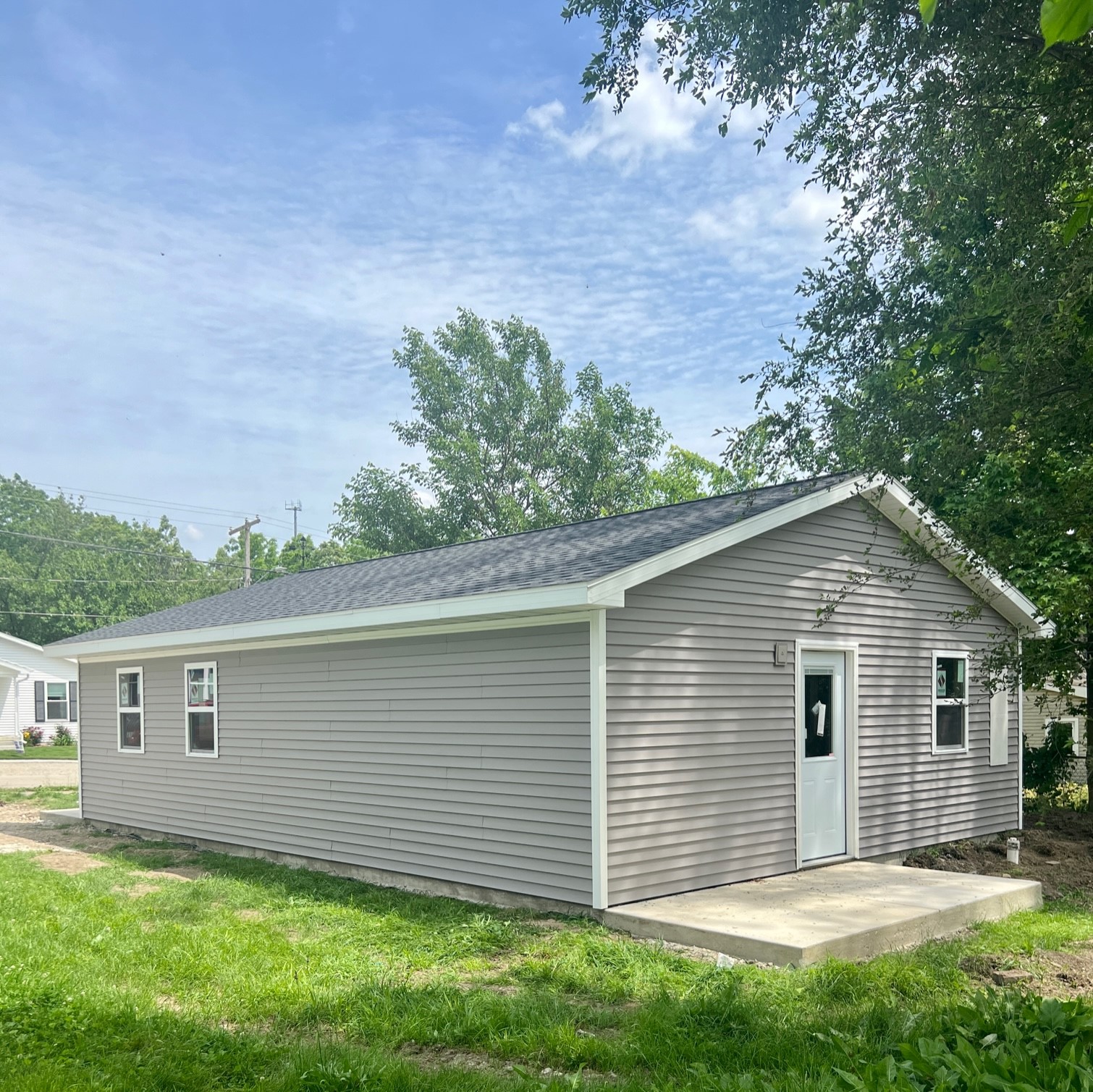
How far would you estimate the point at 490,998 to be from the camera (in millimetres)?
5797

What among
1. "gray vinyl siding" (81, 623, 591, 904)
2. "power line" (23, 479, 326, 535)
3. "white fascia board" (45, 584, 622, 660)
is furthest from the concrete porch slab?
"power line" (23, 479, 326, 535)

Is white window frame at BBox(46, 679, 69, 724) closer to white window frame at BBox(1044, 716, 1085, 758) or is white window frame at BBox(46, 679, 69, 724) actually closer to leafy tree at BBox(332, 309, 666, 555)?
leafy tree at BBox(332, 309, 666, 555)

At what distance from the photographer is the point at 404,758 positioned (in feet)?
32.2

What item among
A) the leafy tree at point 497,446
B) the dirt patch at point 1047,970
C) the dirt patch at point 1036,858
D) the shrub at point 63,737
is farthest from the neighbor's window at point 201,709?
the shrub at point 63,737

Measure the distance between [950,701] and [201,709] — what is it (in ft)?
28.8

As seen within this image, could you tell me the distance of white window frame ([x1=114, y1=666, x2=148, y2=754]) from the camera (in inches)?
546

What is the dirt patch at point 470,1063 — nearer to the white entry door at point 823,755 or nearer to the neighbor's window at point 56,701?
the white entry door at point 823,755

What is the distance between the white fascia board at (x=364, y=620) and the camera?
7879 mm

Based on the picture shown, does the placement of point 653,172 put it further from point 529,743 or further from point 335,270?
point 529,743

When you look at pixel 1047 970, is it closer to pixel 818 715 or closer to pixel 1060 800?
pixel 818 715

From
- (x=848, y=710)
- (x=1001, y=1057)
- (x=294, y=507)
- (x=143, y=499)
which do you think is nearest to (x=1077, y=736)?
(x=848, y=710)

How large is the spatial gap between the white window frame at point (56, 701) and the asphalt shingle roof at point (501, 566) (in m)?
25.4

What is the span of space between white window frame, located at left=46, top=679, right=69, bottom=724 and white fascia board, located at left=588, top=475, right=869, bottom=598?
3461 centimetres

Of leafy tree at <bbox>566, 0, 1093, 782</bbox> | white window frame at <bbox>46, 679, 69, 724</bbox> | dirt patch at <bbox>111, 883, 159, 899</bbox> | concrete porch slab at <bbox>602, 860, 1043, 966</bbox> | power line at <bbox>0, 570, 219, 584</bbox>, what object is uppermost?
leafy tree at <bbox>566, 0, 1093, 782</bbox>
